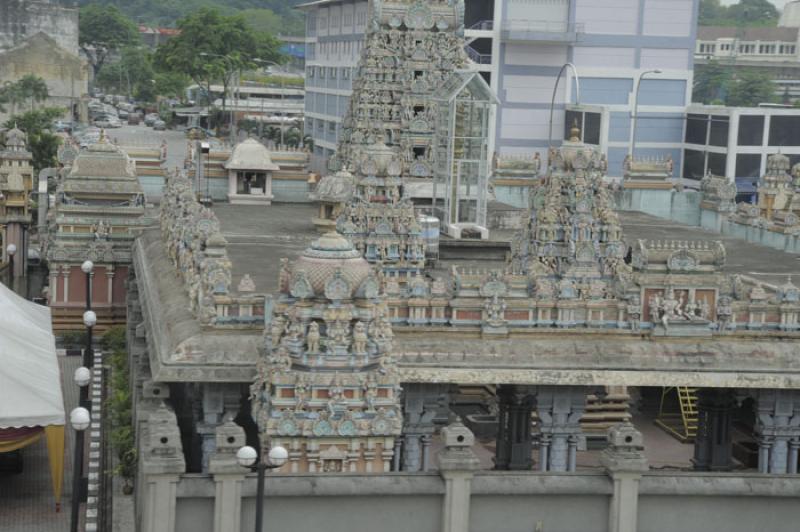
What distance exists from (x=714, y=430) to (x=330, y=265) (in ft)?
34.5

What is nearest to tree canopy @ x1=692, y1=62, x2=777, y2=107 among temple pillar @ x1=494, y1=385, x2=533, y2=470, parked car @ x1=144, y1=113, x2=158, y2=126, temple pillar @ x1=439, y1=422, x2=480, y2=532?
parked car @ x1=144, y1=113, x2=158, y2=126

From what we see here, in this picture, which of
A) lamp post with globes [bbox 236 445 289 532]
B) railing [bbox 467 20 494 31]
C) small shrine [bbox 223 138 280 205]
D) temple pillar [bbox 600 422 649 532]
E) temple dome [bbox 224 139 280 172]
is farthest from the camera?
railing [bbox 467 20 494 31]

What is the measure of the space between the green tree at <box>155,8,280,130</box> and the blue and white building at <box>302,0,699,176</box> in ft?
129

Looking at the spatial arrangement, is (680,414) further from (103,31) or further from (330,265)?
(103,31)

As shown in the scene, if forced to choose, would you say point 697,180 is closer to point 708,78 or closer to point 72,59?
point 72,59

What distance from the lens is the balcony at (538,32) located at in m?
76.2

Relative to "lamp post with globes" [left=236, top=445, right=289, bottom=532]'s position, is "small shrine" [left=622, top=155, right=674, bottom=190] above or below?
above

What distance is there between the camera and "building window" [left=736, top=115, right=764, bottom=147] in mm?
76500

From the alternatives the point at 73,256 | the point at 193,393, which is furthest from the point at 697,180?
the point at 193,393

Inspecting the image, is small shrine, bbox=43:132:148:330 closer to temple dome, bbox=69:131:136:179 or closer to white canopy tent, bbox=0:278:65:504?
temple dome, bbox=69:131:136:179

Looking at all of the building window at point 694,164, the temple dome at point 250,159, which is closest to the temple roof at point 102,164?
the temple dome at point 250,159

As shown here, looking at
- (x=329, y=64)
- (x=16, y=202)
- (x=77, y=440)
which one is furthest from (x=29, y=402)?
(x=329, y=64)

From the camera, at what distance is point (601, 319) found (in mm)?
27516

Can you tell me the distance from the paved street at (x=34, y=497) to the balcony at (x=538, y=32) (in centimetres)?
4808
